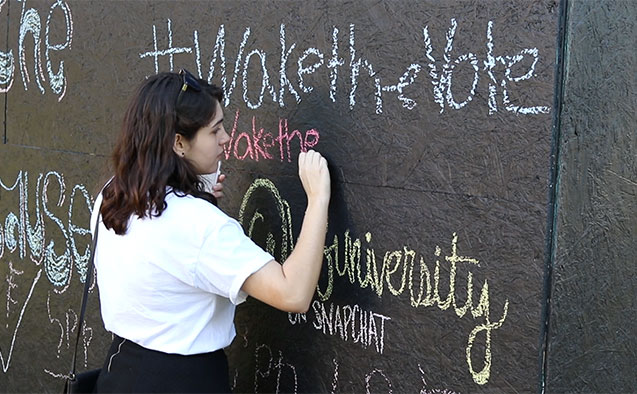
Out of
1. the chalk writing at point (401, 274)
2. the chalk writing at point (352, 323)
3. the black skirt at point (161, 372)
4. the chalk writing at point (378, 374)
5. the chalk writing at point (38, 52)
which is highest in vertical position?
the chalk writing at point (38, 52)

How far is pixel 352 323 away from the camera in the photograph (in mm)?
2943

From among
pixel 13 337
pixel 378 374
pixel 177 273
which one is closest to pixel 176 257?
pixel 177 273

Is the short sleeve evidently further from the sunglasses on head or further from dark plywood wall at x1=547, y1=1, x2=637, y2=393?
dark plywood wall at x1=547, y1=1, x2=637, y2=393

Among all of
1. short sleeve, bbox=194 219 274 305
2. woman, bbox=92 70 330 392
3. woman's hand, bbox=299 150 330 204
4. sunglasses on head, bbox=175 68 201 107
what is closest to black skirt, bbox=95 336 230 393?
woman, bbox=92 70 330 392

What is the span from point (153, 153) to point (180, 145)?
0.40ft

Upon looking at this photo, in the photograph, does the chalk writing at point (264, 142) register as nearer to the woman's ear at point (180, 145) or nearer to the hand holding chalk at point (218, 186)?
the hand holding chalk at point (218, 186)

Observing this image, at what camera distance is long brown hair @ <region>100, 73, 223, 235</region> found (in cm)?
253

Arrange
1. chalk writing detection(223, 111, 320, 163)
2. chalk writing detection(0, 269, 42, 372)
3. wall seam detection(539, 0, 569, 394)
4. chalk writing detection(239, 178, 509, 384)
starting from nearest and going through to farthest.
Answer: wall seam detection(539, 0, 569, 394) < chalk writing detection(239, 178, 509, 384) < chalk writing detection(223, 111, 320, 163) < chalk writing detection(0, 269, 42, 372)

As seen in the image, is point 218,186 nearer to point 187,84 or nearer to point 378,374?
point 187,84

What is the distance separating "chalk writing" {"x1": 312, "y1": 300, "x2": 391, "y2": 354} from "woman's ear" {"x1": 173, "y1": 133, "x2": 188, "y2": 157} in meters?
0.80

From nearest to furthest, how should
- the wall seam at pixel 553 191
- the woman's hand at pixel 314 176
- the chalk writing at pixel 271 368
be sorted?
the wall seam at pixel 553 191 → the woman's hand at pixel 314 176 → the chalk writing at pixel 271 368

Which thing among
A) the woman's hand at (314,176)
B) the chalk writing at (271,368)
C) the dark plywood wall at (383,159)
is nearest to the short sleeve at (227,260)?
the woman's hand at (314,176)

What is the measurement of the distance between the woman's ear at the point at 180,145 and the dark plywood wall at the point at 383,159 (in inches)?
20.9

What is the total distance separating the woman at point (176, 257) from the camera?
246 cm
